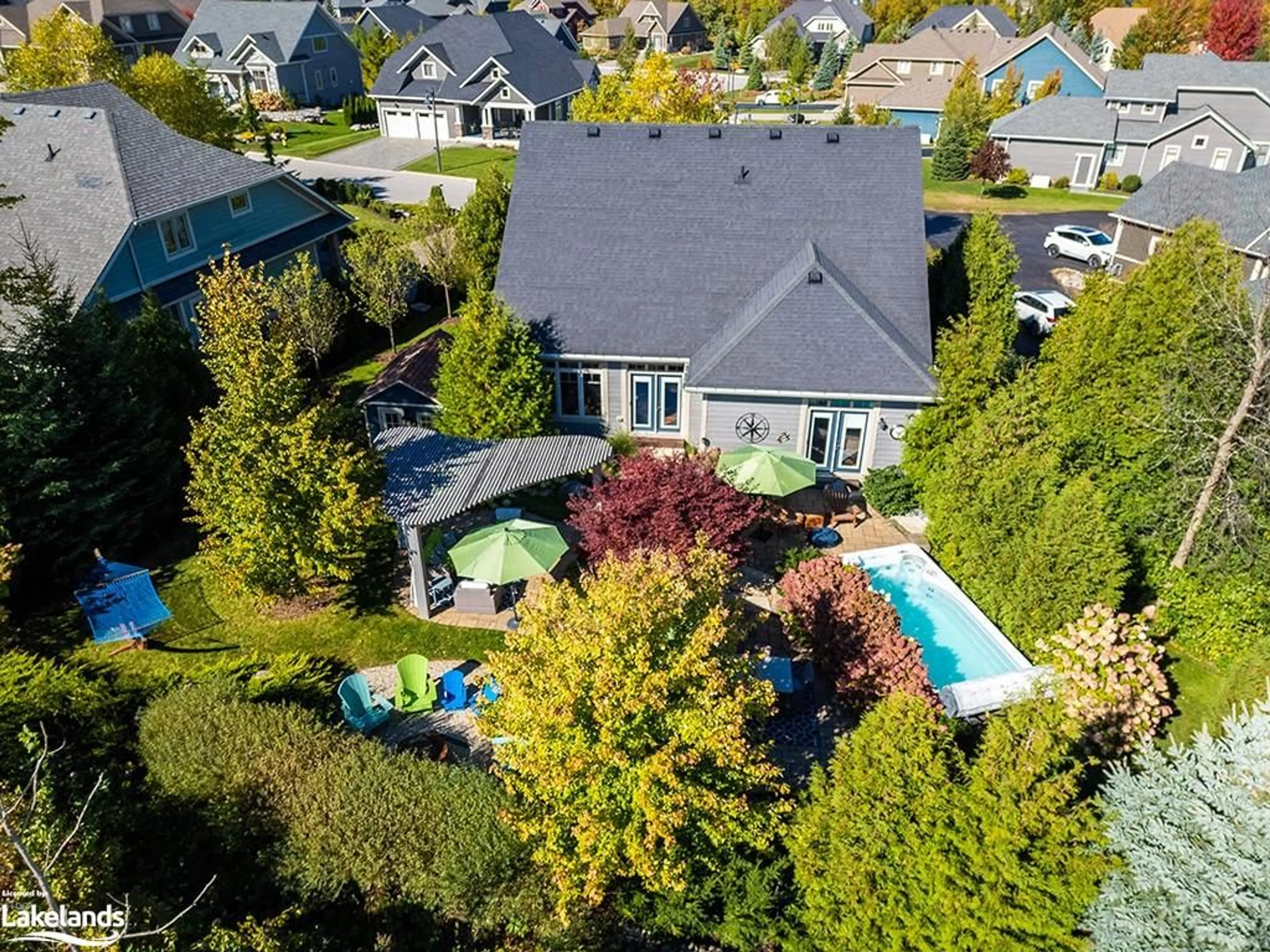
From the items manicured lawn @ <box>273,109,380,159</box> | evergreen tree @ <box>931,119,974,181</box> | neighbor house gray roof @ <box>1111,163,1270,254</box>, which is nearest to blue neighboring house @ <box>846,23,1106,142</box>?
evergreen tree @ <box>931,119,974,181</box>

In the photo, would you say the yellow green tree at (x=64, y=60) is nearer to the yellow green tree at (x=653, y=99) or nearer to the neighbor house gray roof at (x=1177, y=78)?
the yellow green tree at (x=653, y=99)

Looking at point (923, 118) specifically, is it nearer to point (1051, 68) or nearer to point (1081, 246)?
point (1051, 68)

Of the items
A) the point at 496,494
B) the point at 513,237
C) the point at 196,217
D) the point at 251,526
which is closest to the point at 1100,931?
the point at 496,494

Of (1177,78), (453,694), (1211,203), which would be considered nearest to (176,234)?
(453,694)

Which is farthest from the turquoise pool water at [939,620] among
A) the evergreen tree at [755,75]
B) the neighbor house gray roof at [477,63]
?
the evergreen tree at [755,75]

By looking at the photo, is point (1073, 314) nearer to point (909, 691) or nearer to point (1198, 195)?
point (909, 691)
